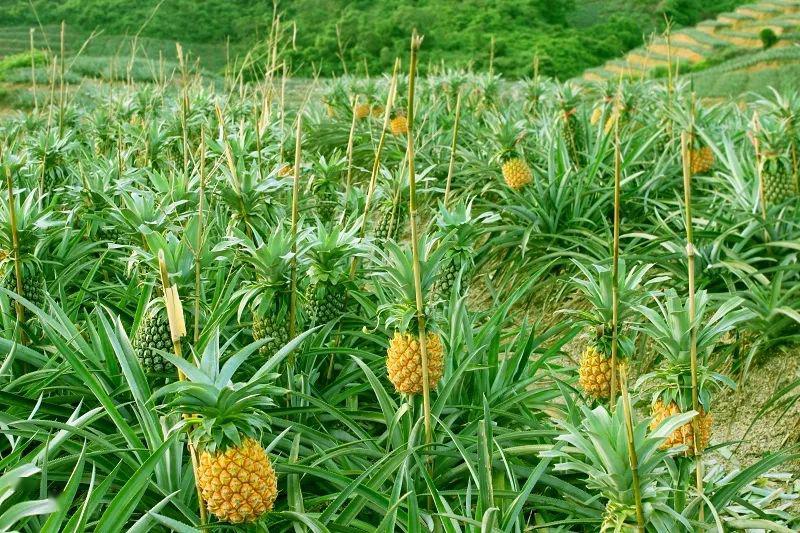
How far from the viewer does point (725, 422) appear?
3.18 metres

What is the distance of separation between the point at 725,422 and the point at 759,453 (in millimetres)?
212

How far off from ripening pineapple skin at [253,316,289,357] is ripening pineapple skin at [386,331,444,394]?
1.37ft

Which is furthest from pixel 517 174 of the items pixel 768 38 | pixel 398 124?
pixel 768 38

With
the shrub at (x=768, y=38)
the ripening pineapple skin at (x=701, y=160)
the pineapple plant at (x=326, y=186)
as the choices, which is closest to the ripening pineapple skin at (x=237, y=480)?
the pineapple plant at (x=326, y=186)

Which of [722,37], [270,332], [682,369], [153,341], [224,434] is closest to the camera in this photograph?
[224,434]

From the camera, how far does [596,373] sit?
2096 millimetres

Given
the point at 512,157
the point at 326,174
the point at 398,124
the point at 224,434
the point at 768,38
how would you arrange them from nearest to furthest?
the point at 224,434, the point at 326,174, the point at 512,157, the point at 398,124, the point at 768,38

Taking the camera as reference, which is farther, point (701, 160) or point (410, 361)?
point (701, 160)

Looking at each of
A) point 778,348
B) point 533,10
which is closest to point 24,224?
point 778,348

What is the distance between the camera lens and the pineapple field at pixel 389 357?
63.1 inches

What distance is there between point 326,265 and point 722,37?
57.6 ft

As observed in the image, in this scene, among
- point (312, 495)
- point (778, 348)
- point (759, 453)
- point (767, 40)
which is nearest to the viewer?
point (312, 495)

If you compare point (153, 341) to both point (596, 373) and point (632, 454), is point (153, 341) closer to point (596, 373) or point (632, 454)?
point (596, 373)

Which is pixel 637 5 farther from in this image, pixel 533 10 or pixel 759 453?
pixel 759 453
